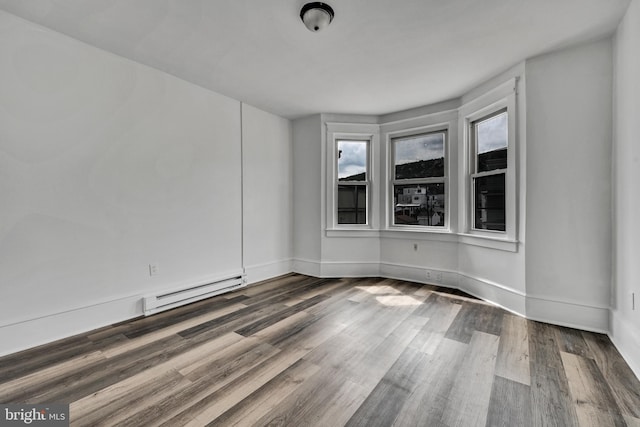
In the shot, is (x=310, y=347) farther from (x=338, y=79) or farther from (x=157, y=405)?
(x=338, y=79)

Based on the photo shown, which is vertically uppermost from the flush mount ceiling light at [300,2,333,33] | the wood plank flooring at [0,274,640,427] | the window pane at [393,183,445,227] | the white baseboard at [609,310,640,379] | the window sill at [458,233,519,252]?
the flush mount ceiling light at [300,2,333,33]

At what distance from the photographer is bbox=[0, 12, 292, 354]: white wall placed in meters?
2.29

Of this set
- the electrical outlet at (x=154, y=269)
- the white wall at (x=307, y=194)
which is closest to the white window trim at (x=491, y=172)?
the white wall at (x=307, y=194)

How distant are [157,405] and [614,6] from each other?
165 inches

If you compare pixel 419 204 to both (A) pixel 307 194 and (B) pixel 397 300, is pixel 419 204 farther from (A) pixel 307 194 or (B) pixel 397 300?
(A) pixel 307 194

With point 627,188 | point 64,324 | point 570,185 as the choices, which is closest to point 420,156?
point 570,185

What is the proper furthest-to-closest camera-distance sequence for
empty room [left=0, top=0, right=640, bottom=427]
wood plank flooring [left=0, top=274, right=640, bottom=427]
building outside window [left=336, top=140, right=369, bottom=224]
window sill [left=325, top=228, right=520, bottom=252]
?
building outside window [left=336, top=140, right=369, bottom=224]
window sill [left=325, top=228, right=520, bottom=252]
empty room [left=0, top=0, right=640, bottom=427]
wood plank flooring [left=0, top=274, right=640, bottom=427]

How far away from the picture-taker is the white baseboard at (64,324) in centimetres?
225

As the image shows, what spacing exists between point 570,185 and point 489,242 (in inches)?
38.7

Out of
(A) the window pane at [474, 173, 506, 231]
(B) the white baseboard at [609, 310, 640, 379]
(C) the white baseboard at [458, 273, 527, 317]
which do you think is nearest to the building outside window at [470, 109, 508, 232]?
(A) the window pane at [474, 173, 506, 231]

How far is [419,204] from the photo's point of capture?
439 cm

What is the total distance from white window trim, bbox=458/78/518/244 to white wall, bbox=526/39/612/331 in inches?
6.7

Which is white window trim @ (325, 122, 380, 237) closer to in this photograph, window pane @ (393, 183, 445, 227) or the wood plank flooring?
window pane @ (393, 183, 445, 227)

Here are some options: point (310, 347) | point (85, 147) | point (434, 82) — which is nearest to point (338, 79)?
point (434, 82)
